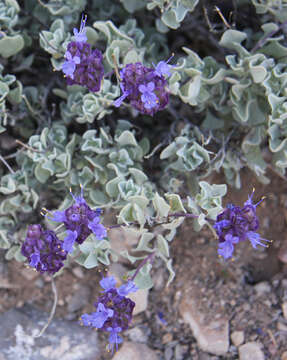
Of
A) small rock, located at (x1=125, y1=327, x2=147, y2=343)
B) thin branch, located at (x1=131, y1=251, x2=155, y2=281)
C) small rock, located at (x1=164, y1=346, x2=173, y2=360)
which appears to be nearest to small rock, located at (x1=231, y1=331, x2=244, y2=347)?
small rock, located at (x1=164, y1=346, x2=173, y2=360)

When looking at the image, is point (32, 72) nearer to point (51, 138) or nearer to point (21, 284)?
point (51, 138)

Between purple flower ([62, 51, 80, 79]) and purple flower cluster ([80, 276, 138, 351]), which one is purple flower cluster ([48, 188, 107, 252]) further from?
purple flower ([62, 51, 80, 79])

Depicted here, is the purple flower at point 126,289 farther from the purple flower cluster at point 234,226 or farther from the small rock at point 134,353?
the small rock at point 134,353

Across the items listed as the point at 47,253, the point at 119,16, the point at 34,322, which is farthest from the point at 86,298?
the point at 119,16

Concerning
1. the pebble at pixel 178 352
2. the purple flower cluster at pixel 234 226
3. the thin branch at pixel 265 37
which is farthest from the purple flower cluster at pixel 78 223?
the thin branch at pixel 265 37

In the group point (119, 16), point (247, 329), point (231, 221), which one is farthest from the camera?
point (119, 16)

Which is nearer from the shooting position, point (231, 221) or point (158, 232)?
point (231, 221)

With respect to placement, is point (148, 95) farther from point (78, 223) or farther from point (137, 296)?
point (137, 296)

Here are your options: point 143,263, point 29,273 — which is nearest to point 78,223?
point 143,263
